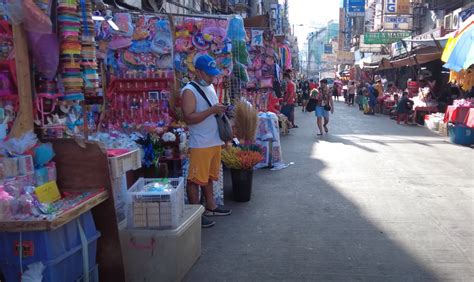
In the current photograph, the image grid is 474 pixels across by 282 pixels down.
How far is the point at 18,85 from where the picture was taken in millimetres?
3473

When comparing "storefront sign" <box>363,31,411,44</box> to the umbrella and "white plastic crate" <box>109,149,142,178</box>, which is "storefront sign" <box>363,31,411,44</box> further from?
"white plastic crate" <box>109,149,142,178</box>

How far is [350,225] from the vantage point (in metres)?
5.40

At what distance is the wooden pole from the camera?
11.1ft

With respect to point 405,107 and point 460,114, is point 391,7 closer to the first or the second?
point 405,107

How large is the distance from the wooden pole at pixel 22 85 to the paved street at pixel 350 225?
185 cm

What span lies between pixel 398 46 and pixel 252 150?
1964cm

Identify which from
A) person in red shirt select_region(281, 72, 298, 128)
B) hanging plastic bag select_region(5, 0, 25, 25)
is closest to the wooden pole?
hanging plastic bag select_region(5, 0, 25, 25)

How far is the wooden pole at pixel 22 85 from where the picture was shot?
134 inches

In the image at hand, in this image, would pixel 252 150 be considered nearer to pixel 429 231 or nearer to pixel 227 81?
pixel 227 81

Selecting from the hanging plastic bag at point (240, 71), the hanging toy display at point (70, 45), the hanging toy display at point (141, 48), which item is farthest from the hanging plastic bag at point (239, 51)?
the hanging toy display at point (70, 45)

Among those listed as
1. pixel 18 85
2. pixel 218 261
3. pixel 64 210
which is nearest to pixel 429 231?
pixel 218 261

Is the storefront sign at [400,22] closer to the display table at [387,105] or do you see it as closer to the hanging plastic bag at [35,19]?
the display table at [387,105]

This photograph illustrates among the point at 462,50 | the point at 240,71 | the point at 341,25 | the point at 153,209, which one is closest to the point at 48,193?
the point at 153,209

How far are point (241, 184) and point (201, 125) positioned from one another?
1581 mm
